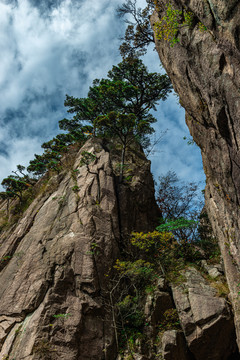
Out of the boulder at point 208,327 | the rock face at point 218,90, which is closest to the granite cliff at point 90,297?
the boulder at point 208,327

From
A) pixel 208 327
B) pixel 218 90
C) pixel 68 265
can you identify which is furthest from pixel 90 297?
pixel 218 90

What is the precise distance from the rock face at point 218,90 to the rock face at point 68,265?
5.70 metres

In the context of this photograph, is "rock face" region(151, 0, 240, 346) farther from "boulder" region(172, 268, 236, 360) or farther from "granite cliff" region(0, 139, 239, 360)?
"granite cliff" region(0, 139, 239, 360)

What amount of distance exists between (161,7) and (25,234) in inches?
594

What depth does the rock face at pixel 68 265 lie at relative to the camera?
8.92 metres

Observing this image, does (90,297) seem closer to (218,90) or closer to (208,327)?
(208,327)

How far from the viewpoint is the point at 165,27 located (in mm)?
9367

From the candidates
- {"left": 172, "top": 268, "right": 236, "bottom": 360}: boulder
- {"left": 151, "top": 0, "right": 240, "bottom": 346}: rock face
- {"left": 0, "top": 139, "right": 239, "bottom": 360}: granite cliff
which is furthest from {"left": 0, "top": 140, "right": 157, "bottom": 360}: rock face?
{"left": 151, "top": 0, "right": 240, "bottom": 346}: rock face

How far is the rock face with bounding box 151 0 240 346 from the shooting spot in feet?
19.2

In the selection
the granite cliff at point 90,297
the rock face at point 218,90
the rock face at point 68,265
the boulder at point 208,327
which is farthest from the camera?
the boulder at point 208,327

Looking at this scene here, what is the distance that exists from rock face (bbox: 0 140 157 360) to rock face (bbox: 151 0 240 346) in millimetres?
5703

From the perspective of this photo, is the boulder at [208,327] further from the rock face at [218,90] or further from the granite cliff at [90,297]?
the rock face at [218,90]

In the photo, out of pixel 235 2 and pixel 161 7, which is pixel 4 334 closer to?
pixel 235 2

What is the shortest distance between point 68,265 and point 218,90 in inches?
386
